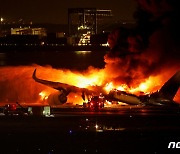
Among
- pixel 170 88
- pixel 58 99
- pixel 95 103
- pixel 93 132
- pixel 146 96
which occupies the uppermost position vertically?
pixel 170 88

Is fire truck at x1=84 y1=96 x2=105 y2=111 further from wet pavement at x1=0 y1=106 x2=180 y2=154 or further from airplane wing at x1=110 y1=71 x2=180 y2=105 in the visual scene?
wet pavement at x1=0 y1=106 x2=180 y2=154

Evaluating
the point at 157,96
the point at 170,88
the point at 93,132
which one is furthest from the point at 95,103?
the point at 93,132

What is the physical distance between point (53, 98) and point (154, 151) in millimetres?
37480

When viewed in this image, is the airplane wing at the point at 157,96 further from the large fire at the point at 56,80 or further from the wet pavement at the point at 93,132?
the wet pavement at the point at 93,132

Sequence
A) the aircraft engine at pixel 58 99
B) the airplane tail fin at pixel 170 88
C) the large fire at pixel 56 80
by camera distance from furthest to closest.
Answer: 1. the large fire at pixel 56 80
2. the aircraft engine at pixel 58 99
3. the airplane tail fin at pixel 170 88

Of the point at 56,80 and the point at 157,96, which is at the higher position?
the point at 56,80

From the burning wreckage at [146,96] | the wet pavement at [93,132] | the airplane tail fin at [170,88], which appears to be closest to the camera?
the wet pavement at [93,132]

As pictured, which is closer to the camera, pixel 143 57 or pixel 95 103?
pixel 95 103

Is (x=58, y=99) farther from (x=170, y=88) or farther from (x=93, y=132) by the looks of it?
(x=93, y=132)

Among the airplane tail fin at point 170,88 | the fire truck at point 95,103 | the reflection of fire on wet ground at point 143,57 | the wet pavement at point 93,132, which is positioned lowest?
the wet pavement at point 93,132

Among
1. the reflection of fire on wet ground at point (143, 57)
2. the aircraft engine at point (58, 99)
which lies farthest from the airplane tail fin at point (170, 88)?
the aircraft engine at point (58, 99)

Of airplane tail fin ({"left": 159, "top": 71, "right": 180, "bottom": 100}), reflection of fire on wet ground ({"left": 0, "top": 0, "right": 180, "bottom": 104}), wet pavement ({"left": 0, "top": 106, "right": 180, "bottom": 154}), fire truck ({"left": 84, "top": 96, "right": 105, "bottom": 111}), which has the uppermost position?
reflection of fire on wet ground ({"left": 0, "top": 0, "right": 180, "bottom": 104})

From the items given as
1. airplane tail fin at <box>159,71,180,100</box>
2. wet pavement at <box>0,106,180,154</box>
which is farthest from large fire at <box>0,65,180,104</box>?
wet pavement at <box>0,106,180,154</box>

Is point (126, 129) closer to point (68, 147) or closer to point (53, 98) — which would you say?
point (68, 147)
